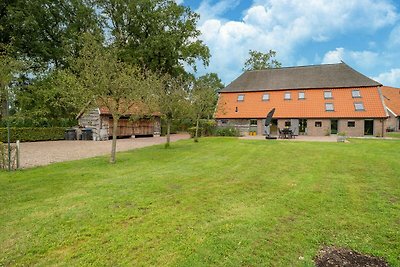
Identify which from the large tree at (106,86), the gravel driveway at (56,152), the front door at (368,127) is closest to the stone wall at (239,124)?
the front door at (368,127)

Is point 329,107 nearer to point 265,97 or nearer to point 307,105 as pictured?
point 307,105

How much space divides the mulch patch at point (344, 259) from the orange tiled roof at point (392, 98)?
44.1m

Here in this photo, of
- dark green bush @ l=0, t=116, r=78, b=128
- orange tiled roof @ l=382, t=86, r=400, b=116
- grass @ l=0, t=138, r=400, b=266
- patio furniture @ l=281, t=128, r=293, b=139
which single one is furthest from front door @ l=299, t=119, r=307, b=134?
dark green bush @ l=0, t=116, r=78, b=128

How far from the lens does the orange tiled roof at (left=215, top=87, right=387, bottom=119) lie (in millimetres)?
29250

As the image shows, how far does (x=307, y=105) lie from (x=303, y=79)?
4.28 metres

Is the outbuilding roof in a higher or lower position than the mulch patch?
higher

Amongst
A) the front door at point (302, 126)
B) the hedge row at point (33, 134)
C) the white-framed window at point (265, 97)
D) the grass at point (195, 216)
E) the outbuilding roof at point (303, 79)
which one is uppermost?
the outbuilding roof at point (303, 79)

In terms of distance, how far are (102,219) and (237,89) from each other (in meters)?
32.2

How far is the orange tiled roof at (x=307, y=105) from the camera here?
96.0ft

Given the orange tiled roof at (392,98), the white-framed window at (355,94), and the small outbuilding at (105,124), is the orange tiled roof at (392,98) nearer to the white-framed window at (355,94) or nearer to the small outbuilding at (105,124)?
the white-framed window at (355,94)

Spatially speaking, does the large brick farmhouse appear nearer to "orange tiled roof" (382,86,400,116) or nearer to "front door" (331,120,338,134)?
"front door" (331,120,338,134)

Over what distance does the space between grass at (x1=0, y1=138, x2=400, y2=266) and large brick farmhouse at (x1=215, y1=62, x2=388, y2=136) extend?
67.4ft

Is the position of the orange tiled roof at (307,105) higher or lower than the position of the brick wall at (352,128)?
higher

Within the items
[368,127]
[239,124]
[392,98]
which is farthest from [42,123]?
[392,98]
